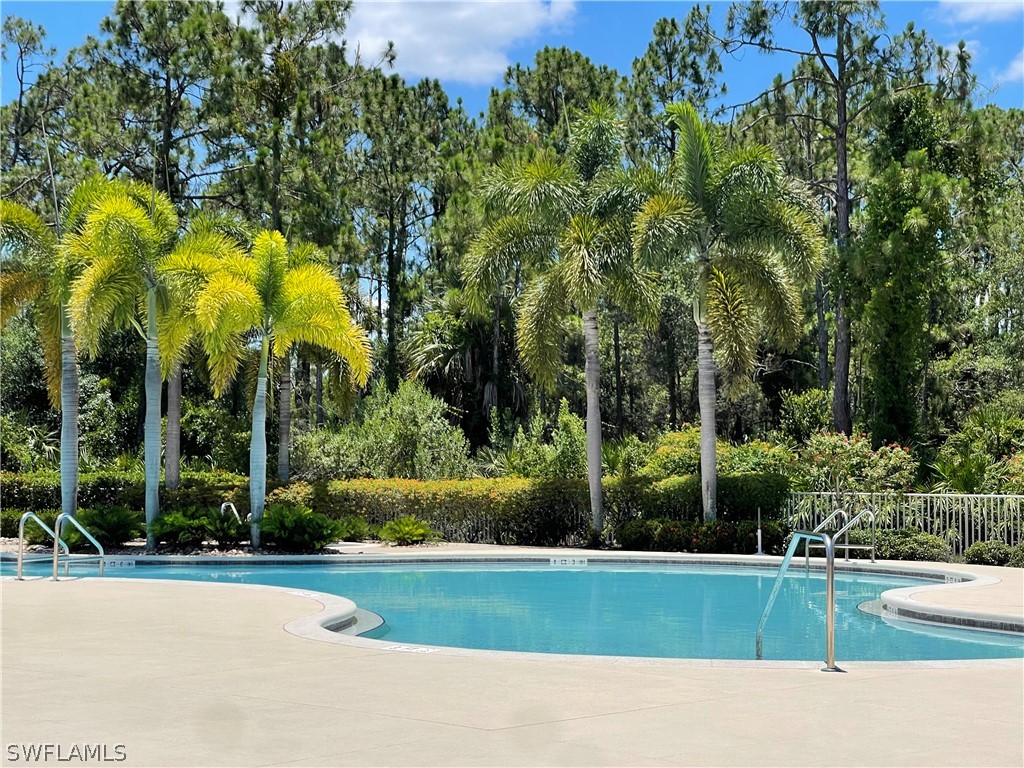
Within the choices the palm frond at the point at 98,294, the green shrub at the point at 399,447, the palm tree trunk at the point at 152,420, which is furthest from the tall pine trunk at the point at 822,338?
the palm frond at the point at 98,294

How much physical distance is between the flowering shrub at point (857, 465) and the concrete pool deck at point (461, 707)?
12312mm

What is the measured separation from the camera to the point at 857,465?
21.3 meters

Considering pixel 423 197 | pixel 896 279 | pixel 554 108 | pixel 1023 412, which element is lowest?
pixel 1023 412

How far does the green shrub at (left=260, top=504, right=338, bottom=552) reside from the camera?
69.7 feet

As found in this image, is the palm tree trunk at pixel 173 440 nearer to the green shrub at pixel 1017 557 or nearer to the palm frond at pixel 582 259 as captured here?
the palm frond at pixel 582 259

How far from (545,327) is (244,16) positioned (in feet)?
51.5

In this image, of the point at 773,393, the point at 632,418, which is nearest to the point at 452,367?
the point at 632,418

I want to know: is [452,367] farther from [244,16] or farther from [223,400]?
[244,16]

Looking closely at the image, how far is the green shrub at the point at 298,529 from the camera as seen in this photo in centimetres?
2125

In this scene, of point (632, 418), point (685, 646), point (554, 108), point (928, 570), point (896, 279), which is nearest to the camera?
point (685, 646)

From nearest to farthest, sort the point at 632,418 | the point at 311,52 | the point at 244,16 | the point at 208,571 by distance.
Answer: the point at 208,571, the point at 244,16, the point at 311,52, the point at 632,418

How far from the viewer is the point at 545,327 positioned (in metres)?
22.6

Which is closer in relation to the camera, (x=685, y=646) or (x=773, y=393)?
(x=685, y=646)

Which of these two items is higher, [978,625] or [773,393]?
[773,393]
